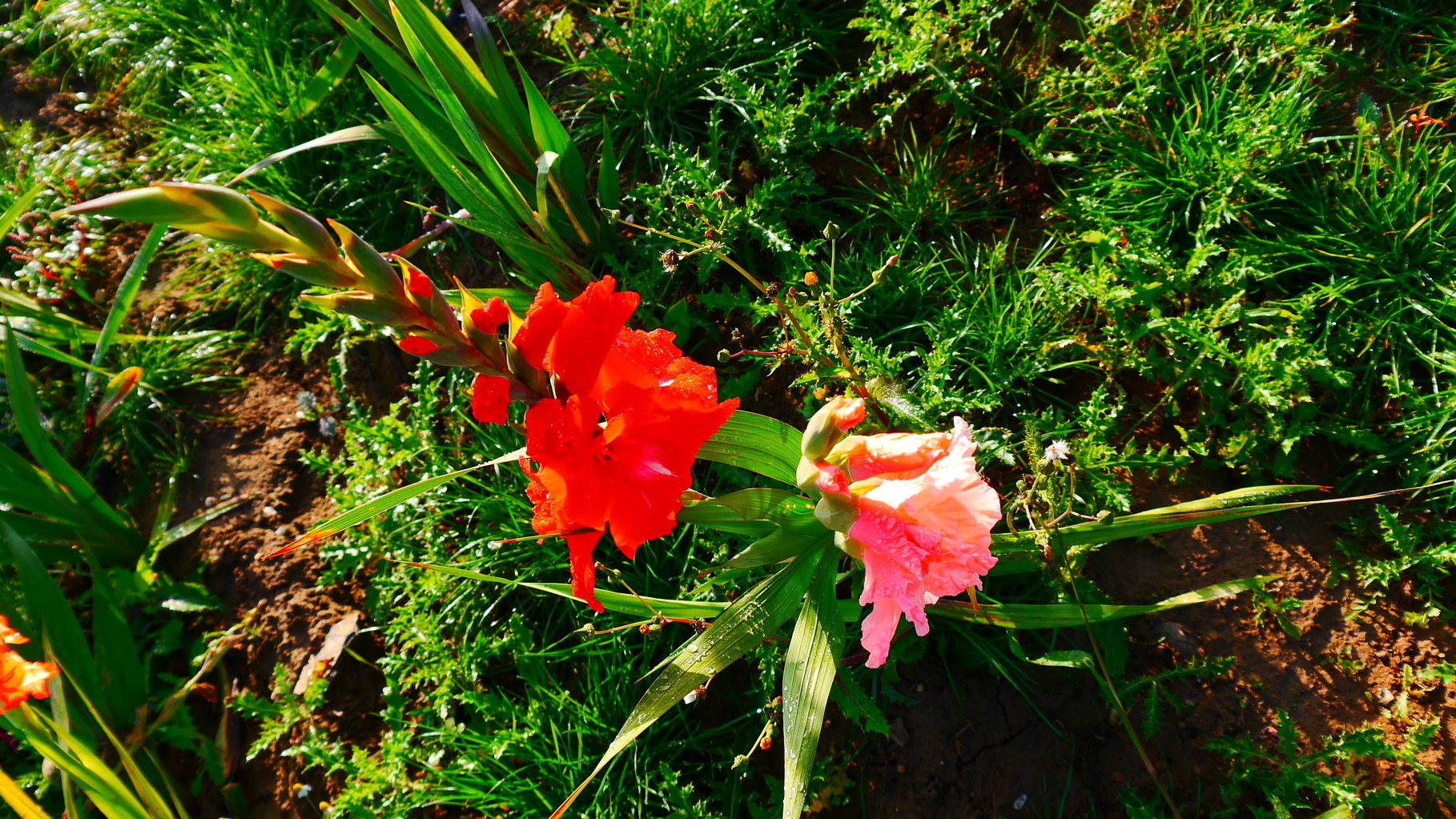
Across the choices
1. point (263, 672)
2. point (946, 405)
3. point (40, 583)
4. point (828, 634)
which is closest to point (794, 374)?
point (946, 405)

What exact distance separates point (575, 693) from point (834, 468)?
126 centimetres

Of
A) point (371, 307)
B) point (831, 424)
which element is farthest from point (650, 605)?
point (371, 307)

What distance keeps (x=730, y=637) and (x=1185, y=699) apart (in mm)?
1088

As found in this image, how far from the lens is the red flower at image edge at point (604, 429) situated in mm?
1021

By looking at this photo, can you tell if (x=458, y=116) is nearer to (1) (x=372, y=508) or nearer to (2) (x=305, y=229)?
(1) (x=372, y=508)

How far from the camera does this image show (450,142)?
202 centimetres

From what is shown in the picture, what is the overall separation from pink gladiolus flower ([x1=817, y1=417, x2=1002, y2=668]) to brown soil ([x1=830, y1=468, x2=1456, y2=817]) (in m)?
0.79

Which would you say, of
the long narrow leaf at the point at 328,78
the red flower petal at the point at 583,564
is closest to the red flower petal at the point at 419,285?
the red flower petal at the point at 583,564

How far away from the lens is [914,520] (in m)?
1.03

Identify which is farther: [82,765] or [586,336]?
[82,765]

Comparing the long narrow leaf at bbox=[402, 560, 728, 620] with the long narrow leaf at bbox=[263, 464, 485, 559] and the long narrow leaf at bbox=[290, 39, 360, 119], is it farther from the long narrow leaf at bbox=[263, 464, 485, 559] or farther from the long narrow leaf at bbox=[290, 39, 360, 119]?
the long narrow leaf at bbox=[290, 39, 360, 119]

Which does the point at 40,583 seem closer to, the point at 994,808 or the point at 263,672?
the point at 263,672

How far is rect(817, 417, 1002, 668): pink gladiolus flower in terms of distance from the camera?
100 centimetres

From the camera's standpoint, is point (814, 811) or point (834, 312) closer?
point (834, 312)
